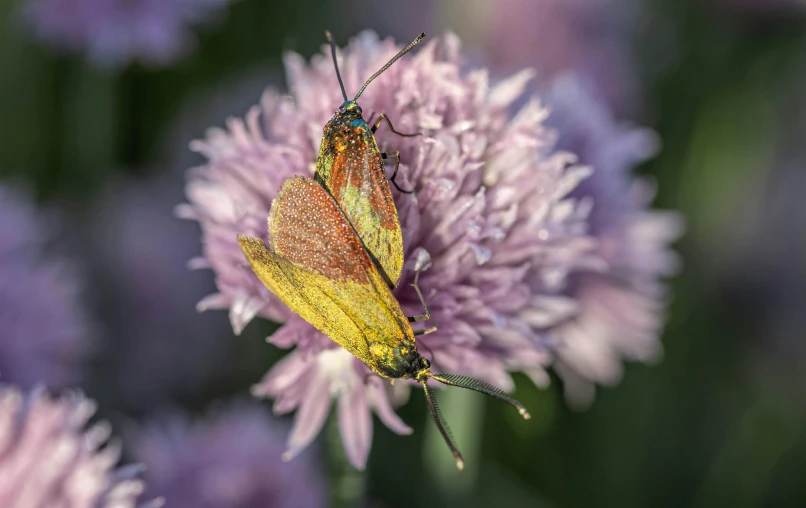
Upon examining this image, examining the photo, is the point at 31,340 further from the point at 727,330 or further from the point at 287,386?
the point at 727,330

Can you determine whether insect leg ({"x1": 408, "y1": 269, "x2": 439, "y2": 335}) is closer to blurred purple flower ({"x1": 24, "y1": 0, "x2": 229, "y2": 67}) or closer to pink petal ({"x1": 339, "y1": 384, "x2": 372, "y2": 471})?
pink petal ({"x1": 339, "y1": 384, "x2": 372, "y2": 471})

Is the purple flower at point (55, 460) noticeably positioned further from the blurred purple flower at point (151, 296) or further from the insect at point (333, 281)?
the blurred purple flower at point (151, 296)

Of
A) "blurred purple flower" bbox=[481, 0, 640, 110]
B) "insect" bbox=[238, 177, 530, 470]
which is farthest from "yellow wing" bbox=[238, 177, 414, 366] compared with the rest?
"blurred purple flower" bbox=[481, 0, 640, 110]

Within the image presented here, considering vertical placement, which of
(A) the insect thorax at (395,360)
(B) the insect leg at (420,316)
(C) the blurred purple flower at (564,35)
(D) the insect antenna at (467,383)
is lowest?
(D) the insect antenna at (467,383)

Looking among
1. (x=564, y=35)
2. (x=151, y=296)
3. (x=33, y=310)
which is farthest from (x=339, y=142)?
(x=564, y=35)

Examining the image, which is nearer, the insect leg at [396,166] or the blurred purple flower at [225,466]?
the insect leg at [396,166]

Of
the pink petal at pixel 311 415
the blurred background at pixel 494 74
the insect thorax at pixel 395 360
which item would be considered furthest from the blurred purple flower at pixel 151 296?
the insect thorax at pixel 395 360

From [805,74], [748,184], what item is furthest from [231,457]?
[805,74]
